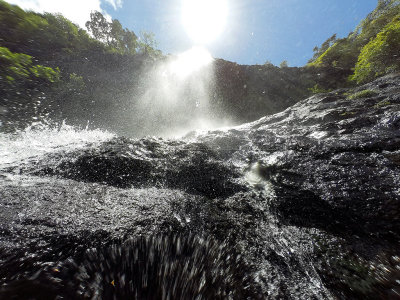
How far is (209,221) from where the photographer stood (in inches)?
108

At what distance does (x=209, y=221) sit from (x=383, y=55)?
1201cm

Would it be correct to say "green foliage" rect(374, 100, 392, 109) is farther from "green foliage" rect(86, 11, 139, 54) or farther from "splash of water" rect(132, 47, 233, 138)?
"green foliage" rect(86, 11, 139, 54)

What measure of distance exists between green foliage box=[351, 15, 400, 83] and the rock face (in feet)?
20.4

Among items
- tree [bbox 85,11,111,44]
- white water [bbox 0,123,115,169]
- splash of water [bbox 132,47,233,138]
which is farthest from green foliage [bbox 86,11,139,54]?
white water [bbox 0,123,115,169]

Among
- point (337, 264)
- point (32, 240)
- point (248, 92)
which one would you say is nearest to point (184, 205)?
point (32, 240)

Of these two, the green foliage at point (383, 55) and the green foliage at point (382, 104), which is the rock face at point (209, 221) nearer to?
the green foliage at point (382, 104)

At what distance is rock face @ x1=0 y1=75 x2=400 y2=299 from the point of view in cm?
165

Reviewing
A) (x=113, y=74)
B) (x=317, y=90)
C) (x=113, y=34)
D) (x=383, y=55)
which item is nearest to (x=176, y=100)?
(x=113, y=74)

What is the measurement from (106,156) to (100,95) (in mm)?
13847

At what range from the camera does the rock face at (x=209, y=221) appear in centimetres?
165

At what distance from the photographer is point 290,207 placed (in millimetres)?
3213

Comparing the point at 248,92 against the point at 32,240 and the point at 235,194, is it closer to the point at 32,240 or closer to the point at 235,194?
the point at 235,194

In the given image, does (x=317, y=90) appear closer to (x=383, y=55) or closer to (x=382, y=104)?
(x=383, y=55)

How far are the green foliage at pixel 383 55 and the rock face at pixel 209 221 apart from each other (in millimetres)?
6224
